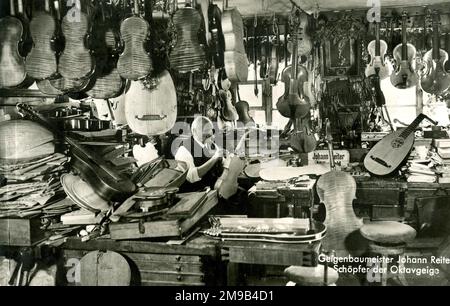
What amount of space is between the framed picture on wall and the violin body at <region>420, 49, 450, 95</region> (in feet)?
3.17

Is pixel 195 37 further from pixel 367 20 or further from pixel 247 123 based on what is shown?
pixel 367 20

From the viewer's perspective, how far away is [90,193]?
2.91 m

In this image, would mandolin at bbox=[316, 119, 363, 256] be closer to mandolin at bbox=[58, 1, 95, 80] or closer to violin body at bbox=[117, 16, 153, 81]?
violin body at bbox=[117, 16, 153, 81]

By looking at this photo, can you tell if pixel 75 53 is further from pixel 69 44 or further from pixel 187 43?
pixel 187 43

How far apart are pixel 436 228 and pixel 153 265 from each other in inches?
120

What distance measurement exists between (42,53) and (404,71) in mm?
4698

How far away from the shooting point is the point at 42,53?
2.88m

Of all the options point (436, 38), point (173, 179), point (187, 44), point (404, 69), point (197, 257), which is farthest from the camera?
point (404, 69)

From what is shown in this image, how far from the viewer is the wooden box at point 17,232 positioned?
8.98 feet

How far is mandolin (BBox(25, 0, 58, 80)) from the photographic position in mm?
2881

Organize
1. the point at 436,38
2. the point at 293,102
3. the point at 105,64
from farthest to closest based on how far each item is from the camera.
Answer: the point at 436,38 < the point at 293,102 < the point at 105,64

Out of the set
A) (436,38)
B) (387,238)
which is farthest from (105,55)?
(436,38)

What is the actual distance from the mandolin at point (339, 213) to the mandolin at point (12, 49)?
2.41 meters
